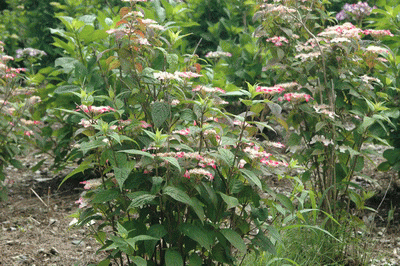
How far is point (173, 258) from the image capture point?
2.17m

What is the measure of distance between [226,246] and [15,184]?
2.74m

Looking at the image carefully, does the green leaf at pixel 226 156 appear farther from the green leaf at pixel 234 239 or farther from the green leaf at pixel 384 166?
the green leaf at pixel 384 166

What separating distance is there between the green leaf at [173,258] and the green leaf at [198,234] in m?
0.10

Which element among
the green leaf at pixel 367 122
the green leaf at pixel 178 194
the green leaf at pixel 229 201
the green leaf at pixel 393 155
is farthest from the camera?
the green leaf at pixel 393 155

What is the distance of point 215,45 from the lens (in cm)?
573

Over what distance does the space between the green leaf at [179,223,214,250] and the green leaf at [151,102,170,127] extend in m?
0.44

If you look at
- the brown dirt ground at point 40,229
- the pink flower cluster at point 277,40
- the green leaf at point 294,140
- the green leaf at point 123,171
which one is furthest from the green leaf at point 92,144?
the green leaf at point 294,140

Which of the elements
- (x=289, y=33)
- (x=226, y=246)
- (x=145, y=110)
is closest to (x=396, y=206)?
(x=289, y=33)

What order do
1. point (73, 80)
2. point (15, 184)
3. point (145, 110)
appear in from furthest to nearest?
point (15, 184)
point (73, 80)
point (145, 110)

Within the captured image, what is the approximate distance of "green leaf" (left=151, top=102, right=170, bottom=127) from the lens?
7.21ft

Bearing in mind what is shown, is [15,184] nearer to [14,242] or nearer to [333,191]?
[14,242]

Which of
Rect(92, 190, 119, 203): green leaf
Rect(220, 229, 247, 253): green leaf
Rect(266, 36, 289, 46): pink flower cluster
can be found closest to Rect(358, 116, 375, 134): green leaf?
Rect(266, 36, 289, 46): pink flower cluster

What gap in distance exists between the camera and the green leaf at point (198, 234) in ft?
6.92

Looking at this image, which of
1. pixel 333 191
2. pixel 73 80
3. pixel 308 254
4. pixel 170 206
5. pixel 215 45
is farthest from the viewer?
pixel 215 45
